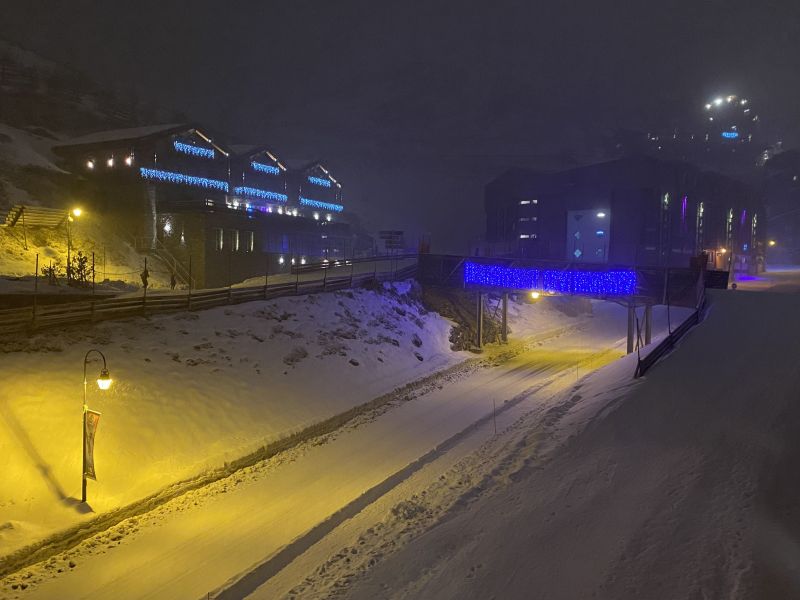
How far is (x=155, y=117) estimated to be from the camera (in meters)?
93.1

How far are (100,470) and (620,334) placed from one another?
41226mm

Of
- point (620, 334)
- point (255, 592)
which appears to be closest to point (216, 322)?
point (255, 592)

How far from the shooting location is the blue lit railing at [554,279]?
32.5 metres

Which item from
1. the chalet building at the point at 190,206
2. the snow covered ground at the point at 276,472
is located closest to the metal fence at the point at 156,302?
the snow covered ground at the point at 276,472

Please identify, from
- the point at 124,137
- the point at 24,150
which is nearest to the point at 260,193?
the point at 124,137

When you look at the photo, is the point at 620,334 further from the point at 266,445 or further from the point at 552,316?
the point at 266,445

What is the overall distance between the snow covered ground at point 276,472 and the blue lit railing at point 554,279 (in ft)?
16.3

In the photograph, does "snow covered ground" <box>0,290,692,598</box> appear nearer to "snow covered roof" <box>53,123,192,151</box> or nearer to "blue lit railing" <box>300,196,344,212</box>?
"snow covered roof" <box>53,123,192,151</box>

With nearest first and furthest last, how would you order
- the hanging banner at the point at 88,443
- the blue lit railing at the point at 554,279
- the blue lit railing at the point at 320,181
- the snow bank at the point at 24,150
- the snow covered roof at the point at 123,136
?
1. the hanging banner at the point at 88,443
2. the blue lit railing at the point at 554,279
3. the snow bank at the point at 24,150
4. the snow covered roof at the point at 123,136
5. the blue lit railing at the point at 320,181

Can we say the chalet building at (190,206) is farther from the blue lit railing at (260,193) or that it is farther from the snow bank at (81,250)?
the snow bank at (81,250)

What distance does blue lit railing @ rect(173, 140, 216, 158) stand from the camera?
51.1 meters

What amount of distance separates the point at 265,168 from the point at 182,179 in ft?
45.5

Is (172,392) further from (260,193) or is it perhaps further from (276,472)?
(260,193)

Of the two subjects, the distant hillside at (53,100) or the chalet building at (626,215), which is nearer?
the chalet building at (626,215)
